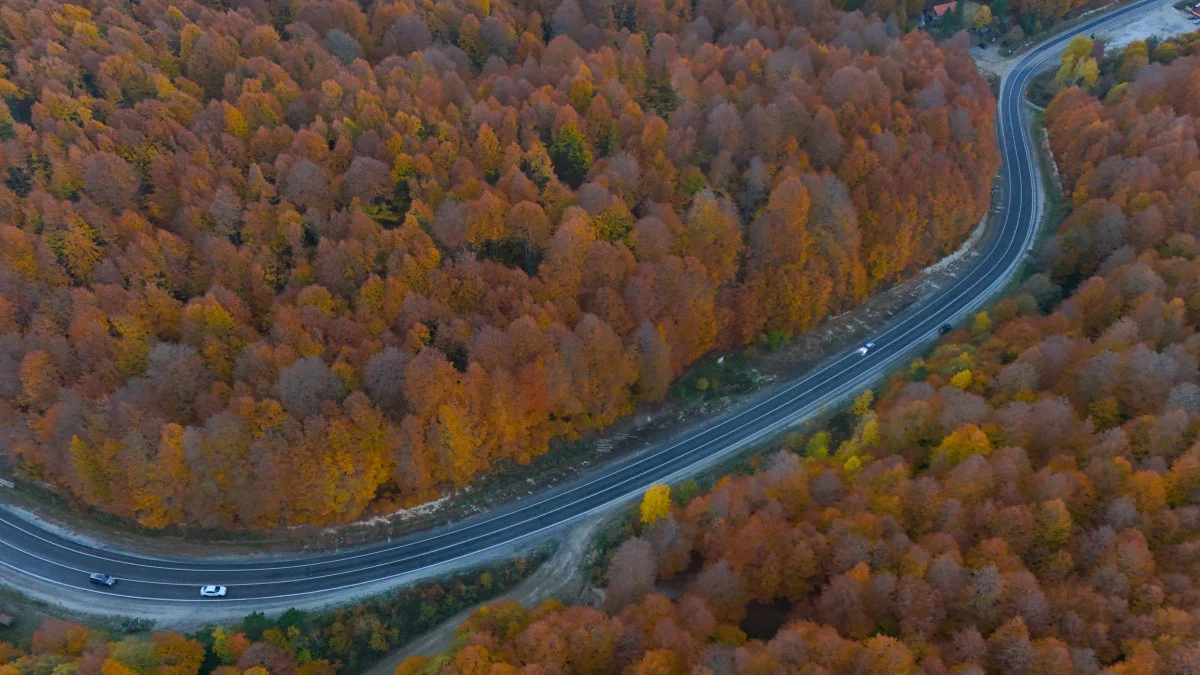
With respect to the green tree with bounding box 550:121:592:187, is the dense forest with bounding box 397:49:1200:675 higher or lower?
lower

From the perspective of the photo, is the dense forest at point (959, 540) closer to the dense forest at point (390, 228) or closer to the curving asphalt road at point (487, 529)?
the curving asphalt road at point (487, 529)

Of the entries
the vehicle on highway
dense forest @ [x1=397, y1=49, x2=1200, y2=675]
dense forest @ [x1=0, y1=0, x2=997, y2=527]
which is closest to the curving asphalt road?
the vehicle on highway

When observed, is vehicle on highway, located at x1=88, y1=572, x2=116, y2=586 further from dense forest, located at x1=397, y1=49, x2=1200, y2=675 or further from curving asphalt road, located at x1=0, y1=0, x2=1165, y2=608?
dense forest, located at x1=397, y1=49, x2=1200, y2=675

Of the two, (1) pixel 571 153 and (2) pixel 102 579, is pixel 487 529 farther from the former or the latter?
(1) pixel 571 153

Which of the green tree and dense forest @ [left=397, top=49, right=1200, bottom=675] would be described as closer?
dense forest @ [left=397, top=49, right=1200, bottom=675]

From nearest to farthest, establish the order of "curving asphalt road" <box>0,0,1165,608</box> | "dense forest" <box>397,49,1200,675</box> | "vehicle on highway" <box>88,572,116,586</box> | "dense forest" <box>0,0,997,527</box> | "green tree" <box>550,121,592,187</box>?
"dense forest" <box>397,49,1200,675</box>, "dense forest" <box>0,0,997,527</box>, "vehicle on highway" <box>88,572,116,586</box>, "curving asphalt road" <box>0,0,1165,608</box>, "green tree" <box>550,121,592,187</box>
